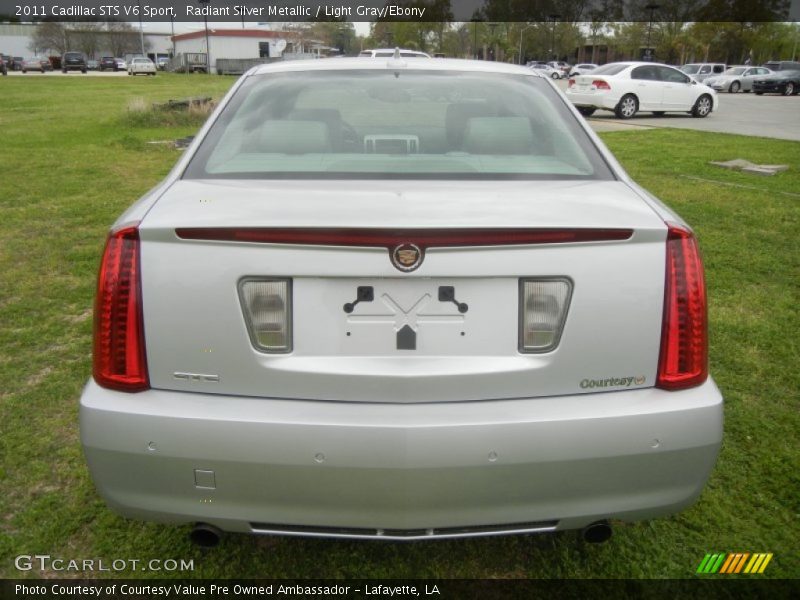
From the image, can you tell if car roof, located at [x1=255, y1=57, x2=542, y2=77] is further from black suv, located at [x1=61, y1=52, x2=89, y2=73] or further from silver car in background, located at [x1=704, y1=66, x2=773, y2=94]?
black suv, located at [x1=61, y1=52, x2=89, y2=73]

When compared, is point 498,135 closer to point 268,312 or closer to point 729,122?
point 268,312

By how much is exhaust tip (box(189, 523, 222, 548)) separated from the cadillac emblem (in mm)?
948

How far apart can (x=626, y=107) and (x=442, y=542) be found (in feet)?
64.6

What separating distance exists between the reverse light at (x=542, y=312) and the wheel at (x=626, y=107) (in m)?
19.7

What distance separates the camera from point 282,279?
1.92 m

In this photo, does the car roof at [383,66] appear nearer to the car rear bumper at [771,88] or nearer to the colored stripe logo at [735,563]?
the colored stripe logo at [735,563]

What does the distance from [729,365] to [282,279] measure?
119 inches

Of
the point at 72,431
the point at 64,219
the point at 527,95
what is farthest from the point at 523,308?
the point at 64,219

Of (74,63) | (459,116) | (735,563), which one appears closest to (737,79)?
(459,116)

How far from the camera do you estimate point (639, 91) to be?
20250 millimetres

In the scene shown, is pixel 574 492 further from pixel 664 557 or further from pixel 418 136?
pixel 418 136

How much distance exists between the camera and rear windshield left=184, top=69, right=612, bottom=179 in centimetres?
249

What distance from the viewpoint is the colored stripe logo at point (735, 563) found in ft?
8.23

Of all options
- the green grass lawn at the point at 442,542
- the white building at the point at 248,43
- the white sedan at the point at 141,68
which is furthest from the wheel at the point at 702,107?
the white building at the point at 248,43
